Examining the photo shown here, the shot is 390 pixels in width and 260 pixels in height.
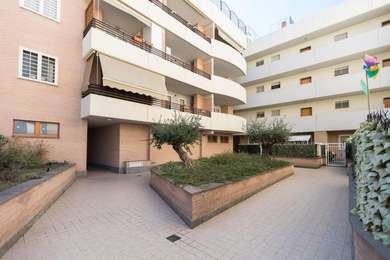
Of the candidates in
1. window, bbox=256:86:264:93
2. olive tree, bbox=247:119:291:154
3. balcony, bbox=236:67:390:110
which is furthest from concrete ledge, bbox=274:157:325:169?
window, bbox=256:86:264:93

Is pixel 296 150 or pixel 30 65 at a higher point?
pixel 30 65

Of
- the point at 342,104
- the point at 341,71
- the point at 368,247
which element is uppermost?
the point at 341,71

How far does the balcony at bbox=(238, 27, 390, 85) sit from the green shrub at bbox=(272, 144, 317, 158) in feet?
34.5

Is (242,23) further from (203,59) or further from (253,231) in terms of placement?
(253,231)

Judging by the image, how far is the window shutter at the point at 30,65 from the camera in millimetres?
9469

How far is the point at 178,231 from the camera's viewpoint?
4789 mm

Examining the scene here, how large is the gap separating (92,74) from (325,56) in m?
22.2

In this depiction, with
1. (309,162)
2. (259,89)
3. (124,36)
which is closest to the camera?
(124,36)

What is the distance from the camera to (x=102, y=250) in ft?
12.7

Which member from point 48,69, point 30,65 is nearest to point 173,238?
point 48,69

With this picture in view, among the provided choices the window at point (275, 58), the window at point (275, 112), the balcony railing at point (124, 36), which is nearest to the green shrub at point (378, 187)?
the balcony railing at point (124, 36)

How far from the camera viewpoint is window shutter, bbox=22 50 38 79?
9469mm

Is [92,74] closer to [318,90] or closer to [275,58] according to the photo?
[318,90]

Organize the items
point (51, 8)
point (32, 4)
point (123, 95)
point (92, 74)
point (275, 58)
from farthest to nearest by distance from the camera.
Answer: point (275, 58) → point (123, 95) → point (92, 74) → point (51, 8) → point (32, 4)
